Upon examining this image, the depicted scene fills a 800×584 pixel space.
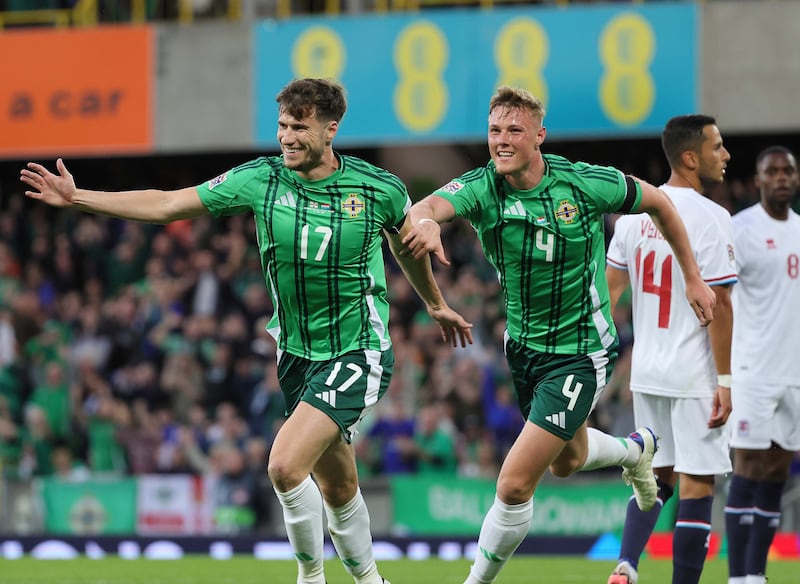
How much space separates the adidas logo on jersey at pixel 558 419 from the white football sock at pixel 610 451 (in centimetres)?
51

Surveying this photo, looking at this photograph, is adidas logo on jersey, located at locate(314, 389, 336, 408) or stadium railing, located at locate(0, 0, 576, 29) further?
stadium railing, located at locate(0, 0, 576, 29)

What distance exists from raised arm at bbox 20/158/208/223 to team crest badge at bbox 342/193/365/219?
2.00ft

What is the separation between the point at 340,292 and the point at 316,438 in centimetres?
68

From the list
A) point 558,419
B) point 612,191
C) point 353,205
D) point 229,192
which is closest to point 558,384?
point 558,419

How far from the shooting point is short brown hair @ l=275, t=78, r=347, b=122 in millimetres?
6277

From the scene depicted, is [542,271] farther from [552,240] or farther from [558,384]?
[558,384]

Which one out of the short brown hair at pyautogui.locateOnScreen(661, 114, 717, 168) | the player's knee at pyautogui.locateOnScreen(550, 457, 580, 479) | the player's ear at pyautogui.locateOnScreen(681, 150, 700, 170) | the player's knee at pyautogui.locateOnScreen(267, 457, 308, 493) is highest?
the short brown hair at pyautogui.locateOnScreen(661, 114, 717, 168)

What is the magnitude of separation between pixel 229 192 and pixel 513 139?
126cm

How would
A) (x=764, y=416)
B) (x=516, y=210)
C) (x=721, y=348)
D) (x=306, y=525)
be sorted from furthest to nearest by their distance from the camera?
(x=764, y=416), (x=721, y=348), (x=516, y=210), (x=306, y=525)

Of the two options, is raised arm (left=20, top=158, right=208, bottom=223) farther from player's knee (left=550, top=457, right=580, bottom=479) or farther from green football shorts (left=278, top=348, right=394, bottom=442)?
player's knee (left=550, top=457, right=580, bottom=479)

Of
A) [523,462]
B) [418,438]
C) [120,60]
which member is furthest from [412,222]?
[120,60]

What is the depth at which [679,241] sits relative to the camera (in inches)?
256

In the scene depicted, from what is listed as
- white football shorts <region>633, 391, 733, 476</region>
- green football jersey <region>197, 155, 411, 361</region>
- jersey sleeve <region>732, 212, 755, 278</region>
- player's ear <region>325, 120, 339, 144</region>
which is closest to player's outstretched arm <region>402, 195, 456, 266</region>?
green football jersey <region>197, 155, 411, 361</region>

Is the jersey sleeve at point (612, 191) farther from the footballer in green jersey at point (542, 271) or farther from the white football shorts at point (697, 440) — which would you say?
the white football shorts at point (697, 440)
